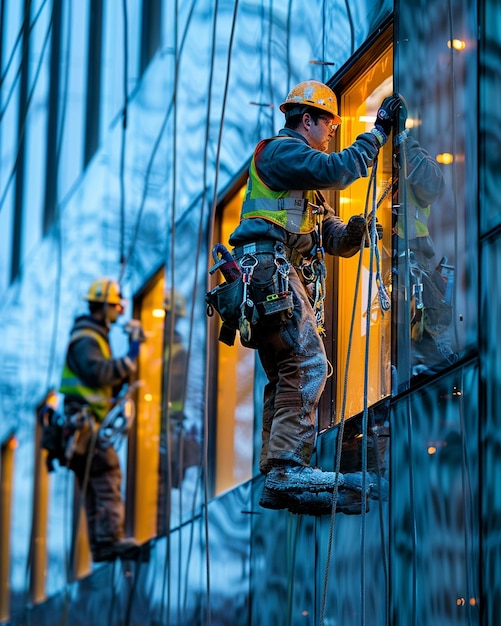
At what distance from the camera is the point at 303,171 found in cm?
877

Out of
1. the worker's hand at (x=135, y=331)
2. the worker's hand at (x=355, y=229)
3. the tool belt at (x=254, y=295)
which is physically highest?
the worker's hand at (x=135, y=331)

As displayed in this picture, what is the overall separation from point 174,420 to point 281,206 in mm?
6609

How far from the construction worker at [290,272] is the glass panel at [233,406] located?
12.6 ft

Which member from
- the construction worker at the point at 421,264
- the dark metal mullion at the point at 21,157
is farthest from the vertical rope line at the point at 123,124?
the construction worker at the point at 421,264

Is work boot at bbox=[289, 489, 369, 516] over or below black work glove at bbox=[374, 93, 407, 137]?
below

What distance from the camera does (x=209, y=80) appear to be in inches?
567

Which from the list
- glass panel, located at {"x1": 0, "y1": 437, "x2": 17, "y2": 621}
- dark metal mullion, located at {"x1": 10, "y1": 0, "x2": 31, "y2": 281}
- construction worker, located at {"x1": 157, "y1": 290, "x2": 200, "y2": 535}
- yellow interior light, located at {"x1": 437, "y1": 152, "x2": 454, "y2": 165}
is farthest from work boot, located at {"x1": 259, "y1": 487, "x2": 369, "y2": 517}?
glass panel, located at {"x1": 0, "y1": 437, "x2": 17, "y2": 621}

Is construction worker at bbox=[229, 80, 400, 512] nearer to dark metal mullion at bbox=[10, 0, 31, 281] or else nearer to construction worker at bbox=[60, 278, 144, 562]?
construction worker at bbox=[60, 278, 144, 562]

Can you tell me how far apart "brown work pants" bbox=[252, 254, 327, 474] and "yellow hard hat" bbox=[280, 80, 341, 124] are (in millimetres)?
802

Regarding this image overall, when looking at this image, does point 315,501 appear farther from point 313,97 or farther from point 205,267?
point 205,267

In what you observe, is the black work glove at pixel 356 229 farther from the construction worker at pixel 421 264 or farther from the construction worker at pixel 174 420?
the construction worker at pixel 174 420

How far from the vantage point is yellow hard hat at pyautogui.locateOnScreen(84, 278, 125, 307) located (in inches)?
672

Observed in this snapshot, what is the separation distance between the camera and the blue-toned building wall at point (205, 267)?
812 centimetres

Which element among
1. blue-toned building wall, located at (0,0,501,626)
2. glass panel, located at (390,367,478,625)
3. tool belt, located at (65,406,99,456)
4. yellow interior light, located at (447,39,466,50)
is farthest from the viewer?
tool belt, located at (65,406,99,456)
